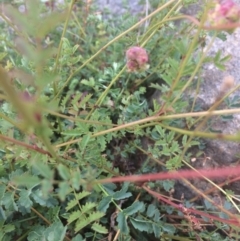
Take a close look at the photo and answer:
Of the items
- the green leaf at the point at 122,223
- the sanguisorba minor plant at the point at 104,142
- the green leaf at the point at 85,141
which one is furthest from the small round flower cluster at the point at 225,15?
the green leaf at the point at 122,223

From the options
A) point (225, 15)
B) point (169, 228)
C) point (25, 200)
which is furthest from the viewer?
point (169, 228)

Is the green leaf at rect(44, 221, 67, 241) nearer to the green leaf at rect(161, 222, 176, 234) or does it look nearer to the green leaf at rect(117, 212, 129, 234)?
the green leaf at rect(117, 212, 129, 234)

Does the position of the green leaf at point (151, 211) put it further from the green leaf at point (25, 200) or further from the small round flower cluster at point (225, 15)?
the small round flower cluster at point (225, 15)

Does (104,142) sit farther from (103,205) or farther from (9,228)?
(9,228)

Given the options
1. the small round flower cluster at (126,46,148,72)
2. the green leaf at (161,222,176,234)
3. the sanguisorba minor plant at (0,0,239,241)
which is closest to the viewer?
the sanguisorba minor plant at (0,0,239,241)

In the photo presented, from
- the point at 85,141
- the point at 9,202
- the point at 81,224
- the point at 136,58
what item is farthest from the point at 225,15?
the point at 9,202

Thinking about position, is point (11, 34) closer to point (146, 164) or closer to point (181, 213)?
point (146, 164)

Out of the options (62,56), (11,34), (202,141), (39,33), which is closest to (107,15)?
(11,34)

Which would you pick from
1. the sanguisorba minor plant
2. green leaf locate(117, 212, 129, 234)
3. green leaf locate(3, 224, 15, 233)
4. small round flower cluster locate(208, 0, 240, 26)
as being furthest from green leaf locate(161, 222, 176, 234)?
small round flower cluster locate(208, 0, 240, 26)

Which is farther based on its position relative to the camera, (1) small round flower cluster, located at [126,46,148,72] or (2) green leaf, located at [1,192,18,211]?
(2) green leaf, located at [1,192,18,211]
